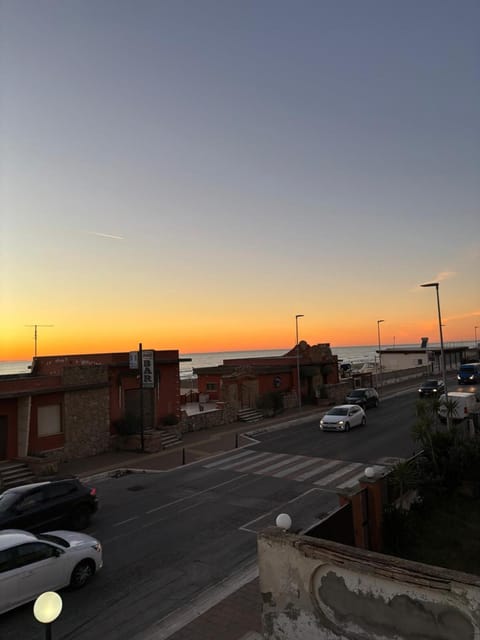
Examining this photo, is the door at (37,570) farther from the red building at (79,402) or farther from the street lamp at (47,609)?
the red building at (79,402)

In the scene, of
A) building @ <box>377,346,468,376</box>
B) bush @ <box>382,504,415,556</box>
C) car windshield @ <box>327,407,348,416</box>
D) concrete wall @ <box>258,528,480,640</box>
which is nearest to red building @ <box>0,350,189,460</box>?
car windshield @ <box>327,407,348,416</box>

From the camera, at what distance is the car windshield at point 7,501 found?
12.3 m

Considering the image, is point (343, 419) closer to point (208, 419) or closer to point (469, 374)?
point (208, 419)

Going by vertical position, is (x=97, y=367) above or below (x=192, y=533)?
above

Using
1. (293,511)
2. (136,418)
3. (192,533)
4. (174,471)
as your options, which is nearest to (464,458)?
(293,511)

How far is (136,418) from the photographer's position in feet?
87.6

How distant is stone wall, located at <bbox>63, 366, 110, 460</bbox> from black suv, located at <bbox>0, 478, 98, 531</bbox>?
10.0 m

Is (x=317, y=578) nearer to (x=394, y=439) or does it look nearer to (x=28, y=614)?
(x=28, y=614)

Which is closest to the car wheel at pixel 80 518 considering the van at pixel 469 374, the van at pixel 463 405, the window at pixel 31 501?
the window at pixel 31 501

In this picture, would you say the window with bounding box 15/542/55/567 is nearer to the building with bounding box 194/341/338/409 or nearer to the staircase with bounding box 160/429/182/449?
the staircase with bounding box 160/429/182/449

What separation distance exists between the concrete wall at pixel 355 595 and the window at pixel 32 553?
5.04 metres

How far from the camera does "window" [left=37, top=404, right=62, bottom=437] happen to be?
74.4ft

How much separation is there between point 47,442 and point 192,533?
41.3 ft

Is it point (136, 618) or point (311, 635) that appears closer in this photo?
point (311, 635)
